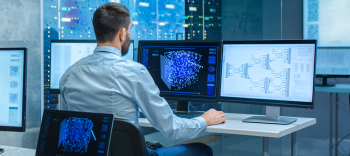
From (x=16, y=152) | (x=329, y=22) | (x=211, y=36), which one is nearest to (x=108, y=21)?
(x=16, y=152)

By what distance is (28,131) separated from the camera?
9.17 ft

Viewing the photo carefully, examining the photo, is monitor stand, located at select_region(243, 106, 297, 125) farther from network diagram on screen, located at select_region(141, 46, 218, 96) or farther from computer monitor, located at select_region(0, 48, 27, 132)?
computer monitor, located at select_region(0, 48, 27, 132)

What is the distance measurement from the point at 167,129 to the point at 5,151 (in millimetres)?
695

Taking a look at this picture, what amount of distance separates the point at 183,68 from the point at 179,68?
1.0 inches

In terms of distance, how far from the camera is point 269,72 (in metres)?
1.69

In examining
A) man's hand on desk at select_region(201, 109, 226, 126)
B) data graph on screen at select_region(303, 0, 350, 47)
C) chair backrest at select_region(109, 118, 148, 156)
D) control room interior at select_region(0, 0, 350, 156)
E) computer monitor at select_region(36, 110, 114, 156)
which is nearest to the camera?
computer monitor at select_region(36, 110, 114, 156)

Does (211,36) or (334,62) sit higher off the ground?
(211,36)

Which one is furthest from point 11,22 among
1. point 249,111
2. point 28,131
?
point 249,111

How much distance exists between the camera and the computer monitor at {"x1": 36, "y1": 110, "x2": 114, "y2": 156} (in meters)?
0.95

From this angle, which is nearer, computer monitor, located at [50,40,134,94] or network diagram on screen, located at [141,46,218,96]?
network diagram on screen, located at [141,46,218,96]

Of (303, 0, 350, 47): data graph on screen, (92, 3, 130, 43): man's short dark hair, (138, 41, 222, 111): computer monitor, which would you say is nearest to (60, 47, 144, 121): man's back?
(92, 3, 130, 43): man's short dark hair

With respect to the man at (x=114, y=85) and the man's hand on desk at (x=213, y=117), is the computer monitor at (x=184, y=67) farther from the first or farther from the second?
the man at (x=114, y=85)

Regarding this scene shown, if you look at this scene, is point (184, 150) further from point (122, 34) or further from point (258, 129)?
point (122, 34)

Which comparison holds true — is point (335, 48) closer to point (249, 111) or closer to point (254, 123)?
point (249, 111)
